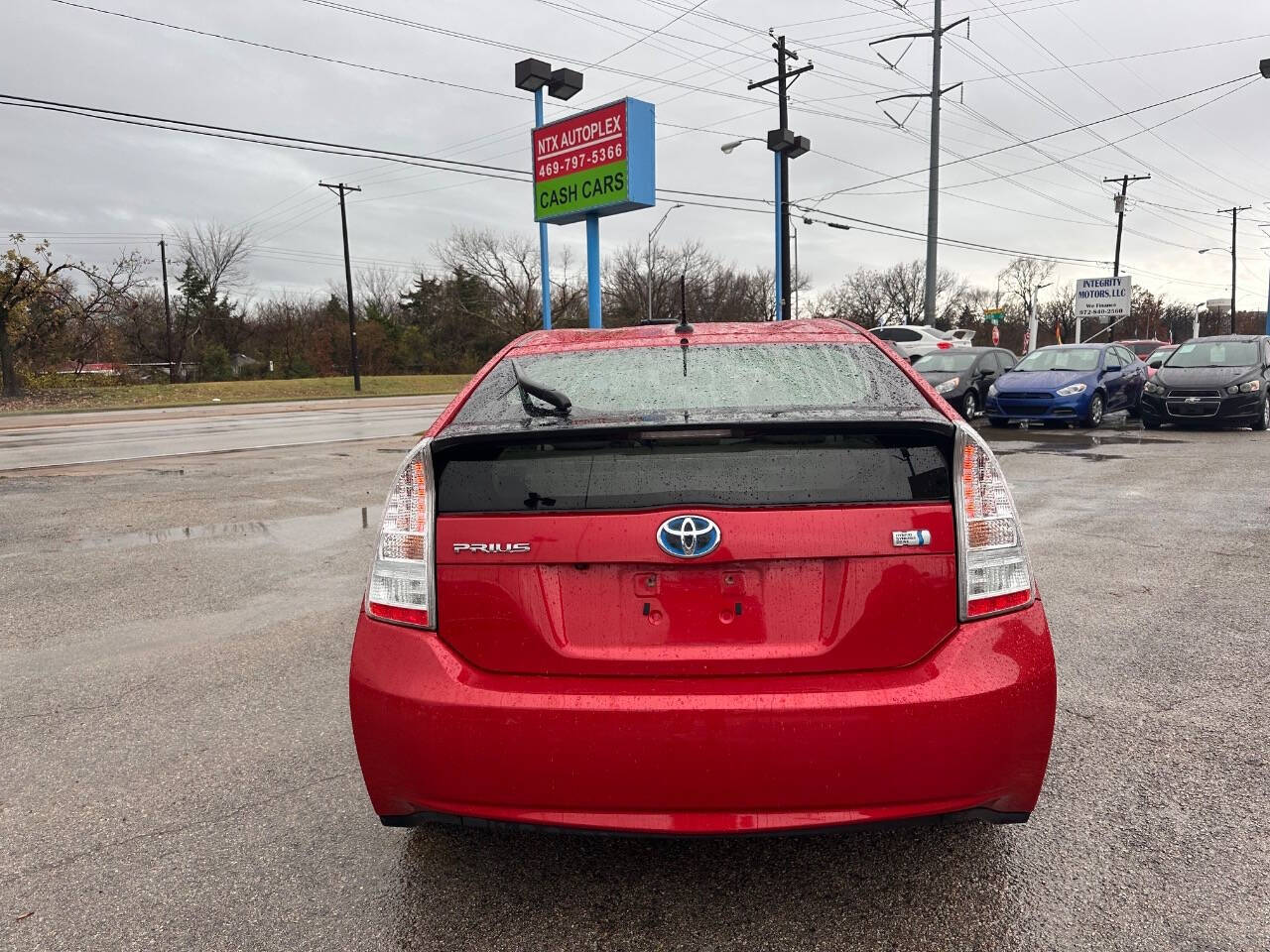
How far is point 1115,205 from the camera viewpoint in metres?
54.8

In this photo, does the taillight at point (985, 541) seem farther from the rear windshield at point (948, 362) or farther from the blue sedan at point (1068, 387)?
the rear windshield at point (948, 362)

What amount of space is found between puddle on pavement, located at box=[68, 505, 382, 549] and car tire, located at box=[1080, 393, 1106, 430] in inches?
542

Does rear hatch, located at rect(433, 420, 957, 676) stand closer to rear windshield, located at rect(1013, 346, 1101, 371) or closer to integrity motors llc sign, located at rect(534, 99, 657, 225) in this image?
integrity motors llc sign, located at rect(534, 99, 657, 225)

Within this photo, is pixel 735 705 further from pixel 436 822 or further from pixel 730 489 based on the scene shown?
pixel 436 822

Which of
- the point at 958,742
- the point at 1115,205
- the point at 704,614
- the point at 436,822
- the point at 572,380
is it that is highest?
the point at 1115,205

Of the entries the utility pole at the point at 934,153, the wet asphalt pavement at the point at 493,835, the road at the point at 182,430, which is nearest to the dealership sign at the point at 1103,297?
the utility pole at the point at 934,153

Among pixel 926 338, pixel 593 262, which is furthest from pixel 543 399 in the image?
pixel 926 338

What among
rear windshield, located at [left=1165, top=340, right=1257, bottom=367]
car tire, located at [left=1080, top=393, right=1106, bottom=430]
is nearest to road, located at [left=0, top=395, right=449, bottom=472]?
car tire, located at [left=1080, top=393, right=1106, bottom=430]

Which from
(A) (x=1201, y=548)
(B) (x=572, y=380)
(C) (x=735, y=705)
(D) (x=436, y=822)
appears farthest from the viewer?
(A) (x=1201, y=548)

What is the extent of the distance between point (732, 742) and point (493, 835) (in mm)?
1111

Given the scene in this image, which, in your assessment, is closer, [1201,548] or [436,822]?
[436,822]

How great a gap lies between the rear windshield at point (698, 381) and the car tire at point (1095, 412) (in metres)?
15.7

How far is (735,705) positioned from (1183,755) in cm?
216

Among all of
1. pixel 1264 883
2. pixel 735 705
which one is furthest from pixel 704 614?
pixel 1264 883
